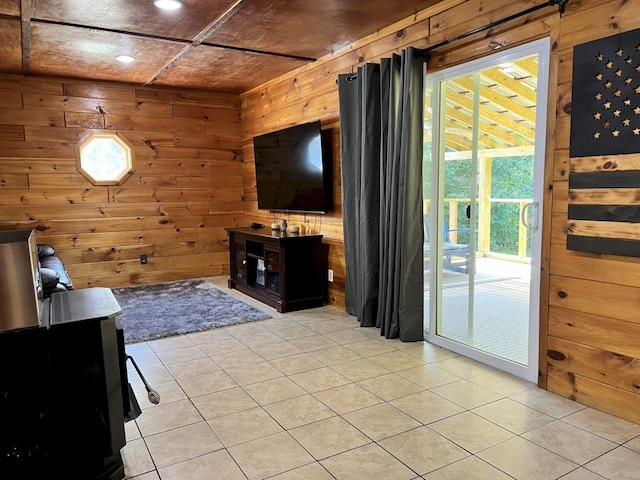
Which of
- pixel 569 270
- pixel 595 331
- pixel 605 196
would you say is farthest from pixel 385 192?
pixel 595 331

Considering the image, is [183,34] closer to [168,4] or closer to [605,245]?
[168,4]

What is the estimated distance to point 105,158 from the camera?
17.9 feet

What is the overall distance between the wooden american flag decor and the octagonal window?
4.84 metres

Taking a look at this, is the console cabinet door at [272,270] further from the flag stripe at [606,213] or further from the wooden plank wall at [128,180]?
the flag stripe at [606,213]

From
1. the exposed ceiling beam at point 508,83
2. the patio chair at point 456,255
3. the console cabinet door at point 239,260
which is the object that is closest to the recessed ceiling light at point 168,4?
the console cabinet door at point 239,260

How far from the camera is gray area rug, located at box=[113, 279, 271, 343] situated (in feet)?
12.5

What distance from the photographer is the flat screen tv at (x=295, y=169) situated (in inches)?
171

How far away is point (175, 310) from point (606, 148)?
3.70 metres

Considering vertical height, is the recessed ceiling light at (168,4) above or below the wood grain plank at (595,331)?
above

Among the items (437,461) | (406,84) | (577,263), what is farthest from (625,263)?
(406,84)

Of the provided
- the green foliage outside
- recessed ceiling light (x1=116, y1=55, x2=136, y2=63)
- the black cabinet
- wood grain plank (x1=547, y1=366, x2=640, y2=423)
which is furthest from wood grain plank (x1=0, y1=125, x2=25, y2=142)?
the green foliage outside

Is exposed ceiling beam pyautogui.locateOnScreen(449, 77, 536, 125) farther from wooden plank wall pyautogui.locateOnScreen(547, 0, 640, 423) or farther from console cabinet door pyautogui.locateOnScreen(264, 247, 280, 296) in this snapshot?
wooden plank wall pyautogui.locateOnScreen(547, 0, 640, 423)

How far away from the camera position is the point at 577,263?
2.38 m

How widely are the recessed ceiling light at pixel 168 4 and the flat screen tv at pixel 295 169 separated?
5.24ft
